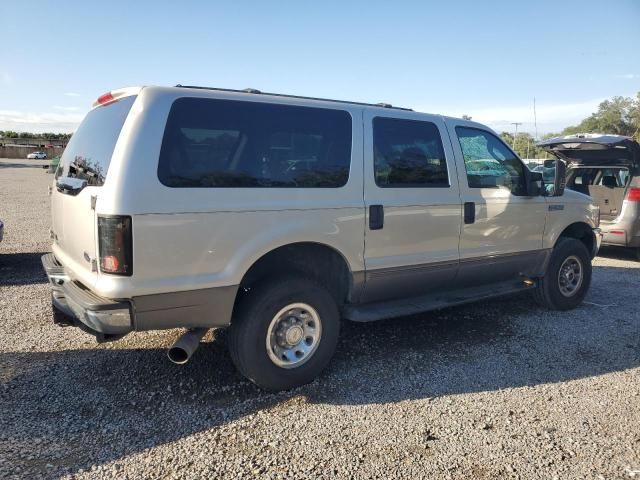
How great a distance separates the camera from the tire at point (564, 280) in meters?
Result: 5.62

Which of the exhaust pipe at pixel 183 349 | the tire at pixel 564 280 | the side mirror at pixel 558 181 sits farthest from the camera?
the tire at pixel 564 280

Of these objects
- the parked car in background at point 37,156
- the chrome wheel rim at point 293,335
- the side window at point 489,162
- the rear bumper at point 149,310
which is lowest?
the chrome wheel rim at point 293,335

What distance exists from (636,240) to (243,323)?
7.54 m

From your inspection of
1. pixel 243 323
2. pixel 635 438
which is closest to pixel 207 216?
pixel 243 323

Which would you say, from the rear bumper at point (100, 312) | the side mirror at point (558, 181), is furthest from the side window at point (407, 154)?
the rear bumper at point (100, 312)

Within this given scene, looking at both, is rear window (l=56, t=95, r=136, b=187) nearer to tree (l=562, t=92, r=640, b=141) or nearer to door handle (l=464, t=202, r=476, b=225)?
door handle (l=464, t=202, r=476, b=225)

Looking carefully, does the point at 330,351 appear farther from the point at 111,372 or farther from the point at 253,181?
the point at 111,372

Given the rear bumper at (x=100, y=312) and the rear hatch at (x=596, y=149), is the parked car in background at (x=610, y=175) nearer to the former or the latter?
A: the rear hatch at (x=596, y=149)

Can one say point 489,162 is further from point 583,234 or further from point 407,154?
point 583,234

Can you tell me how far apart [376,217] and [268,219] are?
0.96m

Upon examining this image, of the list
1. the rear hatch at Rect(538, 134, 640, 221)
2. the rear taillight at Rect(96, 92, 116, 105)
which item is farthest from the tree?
the rear taillight at Rect(96, 92, 116, 105)

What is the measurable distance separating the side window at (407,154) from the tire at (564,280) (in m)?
2.00

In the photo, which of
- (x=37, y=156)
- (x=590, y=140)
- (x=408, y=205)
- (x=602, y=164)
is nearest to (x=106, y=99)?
(x=408, y=205)

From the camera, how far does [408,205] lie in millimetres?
4180
